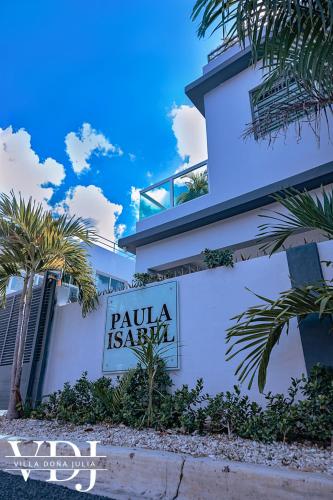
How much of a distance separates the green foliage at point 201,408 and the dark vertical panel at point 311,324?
0.91ft

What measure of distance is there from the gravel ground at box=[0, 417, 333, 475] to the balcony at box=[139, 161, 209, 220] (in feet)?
16.3

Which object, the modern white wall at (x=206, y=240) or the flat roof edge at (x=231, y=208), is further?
the modern white wall at (x=206, y=240)

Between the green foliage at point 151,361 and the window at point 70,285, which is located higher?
the window at point 70,285

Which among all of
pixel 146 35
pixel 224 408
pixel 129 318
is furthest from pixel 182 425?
pixel 146 35

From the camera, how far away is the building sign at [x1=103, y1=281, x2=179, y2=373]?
14.2ft

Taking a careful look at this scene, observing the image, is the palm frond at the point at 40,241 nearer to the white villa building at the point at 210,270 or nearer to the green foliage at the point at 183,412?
the white villa building at the point at 210,270

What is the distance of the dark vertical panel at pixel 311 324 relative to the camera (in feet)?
10.0

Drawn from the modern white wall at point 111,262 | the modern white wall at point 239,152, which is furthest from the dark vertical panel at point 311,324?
the modern white wall at point 111,262

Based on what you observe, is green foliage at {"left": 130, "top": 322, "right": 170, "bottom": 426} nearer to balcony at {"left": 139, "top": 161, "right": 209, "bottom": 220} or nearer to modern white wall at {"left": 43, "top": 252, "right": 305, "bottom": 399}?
modern white wall at {"left": 43, "top": 252, "right": 305, "bottom": 399}

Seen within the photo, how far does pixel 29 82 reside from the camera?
7559 millimetres

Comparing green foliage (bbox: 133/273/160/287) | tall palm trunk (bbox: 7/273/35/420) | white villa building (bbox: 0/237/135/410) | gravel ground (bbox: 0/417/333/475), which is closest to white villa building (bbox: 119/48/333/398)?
green foliage (bbox: 133/273/160/287)

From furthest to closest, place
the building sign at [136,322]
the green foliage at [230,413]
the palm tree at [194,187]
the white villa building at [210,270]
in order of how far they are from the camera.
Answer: the palm tree at [194,187] < the building sign at [136,322] < the white villa building at [210,270] < the green foliage at [230,413]

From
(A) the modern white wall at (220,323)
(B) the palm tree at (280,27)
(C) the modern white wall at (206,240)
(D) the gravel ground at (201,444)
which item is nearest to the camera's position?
(D) the gravel ground at (201,444)

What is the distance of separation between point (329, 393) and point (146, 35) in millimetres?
7916
